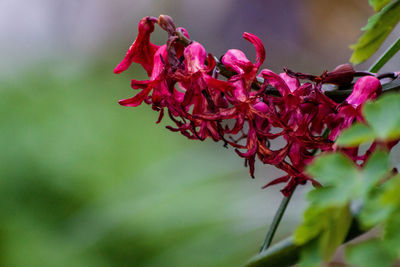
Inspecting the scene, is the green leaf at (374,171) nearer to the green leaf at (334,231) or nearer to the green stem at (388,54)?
the green leaf at (334,231)

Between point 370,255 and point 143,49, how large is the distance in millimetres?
246

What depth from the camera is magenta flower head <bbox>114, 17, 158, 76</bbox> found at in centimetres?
33

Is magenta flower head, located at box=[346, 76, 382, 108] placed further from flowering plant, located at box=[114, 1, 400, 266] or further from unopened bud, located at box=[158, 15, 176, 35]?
unopened bud, located at box=[158, 15, 176, 35]

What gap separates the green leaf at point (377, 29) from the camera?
0.24 m

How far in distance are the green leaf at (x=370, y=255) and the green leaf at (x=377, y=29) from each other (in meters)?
0.14

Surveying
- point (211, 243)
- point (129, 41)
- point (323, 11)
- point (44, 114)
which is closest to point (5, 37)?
point (129, 41)

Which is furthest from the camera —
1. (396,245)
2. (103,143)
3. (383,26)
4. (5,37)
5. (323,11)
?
(5,37)

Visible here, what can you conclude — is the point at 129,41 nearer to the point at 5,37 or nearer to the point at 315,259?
the point at 5,37

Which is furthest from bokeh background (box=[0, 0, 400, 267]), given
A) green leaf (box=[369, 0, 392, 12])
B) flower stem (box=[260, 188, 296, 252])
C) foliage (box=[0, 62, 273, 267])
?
green leaf (box=[369, 0, 392, 12])

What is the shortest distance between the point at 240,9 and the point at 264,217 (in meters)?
1.85

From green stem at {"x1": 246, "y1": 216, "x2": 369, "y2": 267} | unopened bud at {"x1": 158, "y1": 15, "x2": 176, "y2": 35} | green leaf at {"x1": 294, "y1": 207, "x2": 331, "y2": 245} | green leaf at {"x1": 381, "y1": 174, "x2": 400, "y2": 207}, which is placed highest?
unopened bud at {"x1": 158, "y1": 15, "x2": 176, "y2": 35}

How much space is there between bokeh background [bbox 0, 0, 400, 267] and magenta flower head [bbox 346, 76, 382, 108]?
377 millimetres

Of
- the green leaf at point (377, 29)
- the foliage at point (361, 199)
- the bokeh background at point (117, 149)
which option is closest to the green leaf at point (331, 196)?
the foliage at point (361, 199)

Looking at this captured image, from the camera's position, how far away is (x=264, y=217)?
0.68 metres
